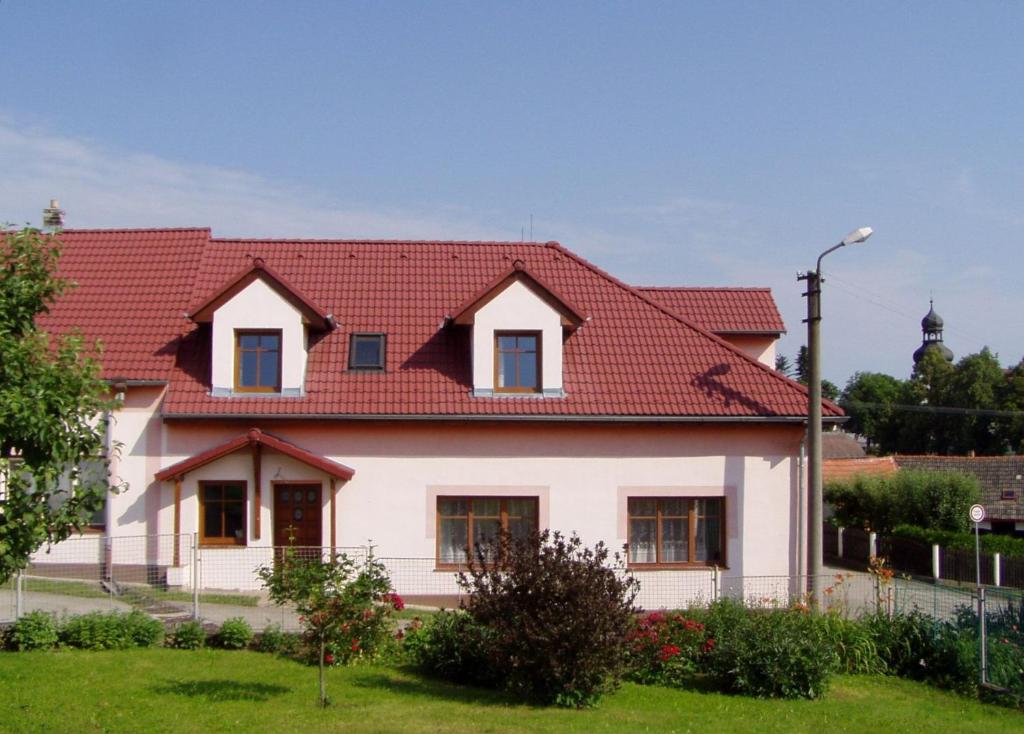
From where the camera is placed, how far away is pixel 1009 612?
50.4 feet

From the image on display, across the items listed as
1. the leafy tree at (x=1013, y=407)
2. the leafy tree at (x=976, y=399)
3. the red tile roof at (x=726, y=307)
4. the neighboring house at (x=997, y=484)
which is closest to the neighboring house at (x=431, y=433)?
the red tile roof at (x=726, y=307)

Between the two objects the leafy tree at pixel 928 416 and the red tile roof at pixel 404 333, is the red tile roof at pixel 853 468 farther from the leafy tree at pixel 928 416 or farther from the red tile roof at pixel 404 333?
the leafy tree at pixel 928 416

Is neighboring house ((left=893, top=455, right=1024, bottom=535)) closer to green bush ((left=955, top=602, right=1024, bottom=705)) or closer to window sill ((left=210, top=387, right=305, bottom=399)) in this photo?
green bush ((left=955, top=602, right=1024, bottom=705))

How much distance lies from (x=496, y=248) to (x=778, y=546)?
31.9 feet

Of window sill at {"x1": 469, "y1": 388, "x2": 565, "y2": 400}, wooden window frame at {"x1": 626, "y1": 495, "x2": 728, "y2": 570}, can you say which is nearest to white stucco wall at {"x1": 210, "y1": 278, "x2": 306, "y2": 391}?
window sill at {"x1": 469, "y1": 388, "x2": 565, "y2": 400}

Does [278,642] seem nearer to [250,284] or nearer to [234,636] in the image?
[234,636]

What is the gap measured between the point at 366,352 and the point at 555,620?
1191 centimetres

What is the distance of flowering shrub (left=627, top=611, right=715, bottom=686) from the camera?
15055 millimetres

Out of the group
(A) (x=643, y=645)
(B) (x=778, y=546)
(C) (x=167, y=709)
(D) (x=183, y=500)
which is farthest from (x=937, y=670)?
(D) (x=183, y=500)

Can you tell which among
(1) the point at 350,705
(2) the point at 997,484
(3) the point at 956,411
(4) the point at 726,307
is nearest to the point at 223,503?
(1) the point at 350,705

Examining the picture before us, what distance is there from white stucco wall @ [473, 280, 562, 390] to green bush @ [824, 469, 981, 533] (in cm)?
2160

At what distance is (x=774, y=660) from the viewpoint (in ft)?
47.3

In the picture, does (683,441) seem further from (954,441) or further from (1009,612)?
(954,441)

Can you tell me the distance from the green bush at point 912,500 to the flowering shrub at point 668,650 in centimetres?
2625
